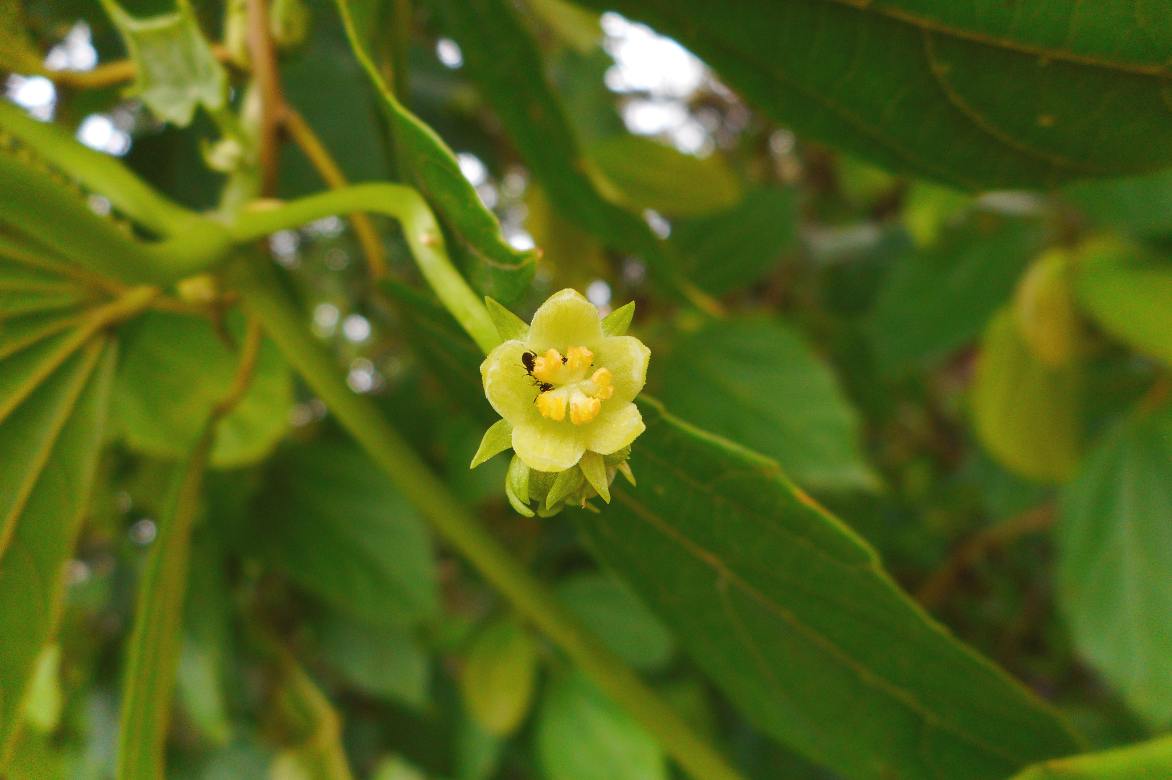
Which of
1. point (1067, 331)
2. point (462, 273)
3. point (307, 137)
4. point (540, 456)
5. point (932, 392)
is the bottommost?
point (540, 456)

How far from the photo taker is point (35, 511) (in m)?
0.48

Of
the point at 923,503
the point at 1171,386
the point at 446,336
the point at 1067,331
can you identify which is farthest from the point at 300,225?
the point at 923,503

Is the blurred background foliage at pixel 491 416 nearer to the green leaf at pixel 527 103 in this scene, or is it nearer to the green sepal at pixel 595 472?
the green leaf at pixel 527 103

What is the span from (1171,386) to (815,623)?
837mm

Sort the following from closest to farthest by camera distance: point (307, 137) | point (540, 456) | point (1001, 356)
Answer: point (540, 456) → point (307, 137) → point (1001, 356)

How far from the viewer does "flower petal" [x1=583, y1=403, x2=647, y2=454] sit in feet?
0.98

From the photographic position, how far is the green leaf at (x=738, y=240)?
3.98 ft

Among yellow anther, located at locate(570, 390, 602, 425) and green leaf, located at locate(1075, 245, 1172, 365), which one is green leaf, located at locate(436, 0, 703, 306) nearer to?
yellow anther, located at locate(570, 390, 602, 425)

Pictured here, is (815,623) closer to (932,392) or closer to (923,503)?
(923,503)

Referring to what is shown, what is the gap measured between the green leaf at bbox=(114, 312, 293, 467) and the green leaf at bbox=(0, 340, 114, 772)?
0.53ft

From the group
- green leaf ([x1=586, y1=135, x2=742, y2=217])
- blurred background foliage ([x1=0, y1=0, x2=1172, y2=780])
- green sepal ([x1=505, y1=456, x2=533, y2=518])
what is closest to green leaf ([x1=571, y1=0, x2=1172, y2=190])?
blurred background foliage ([x1=0, y1=0, x2=1172, y2=780])

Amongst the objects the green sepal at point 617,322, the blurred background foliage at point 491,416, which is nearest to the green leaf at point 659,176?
the blurred background foliage at point 491,416

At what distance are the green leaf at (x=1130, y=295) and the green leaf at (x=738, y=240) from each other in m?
0.39

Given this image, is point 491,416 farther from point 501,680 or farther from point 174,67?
point 501,680
